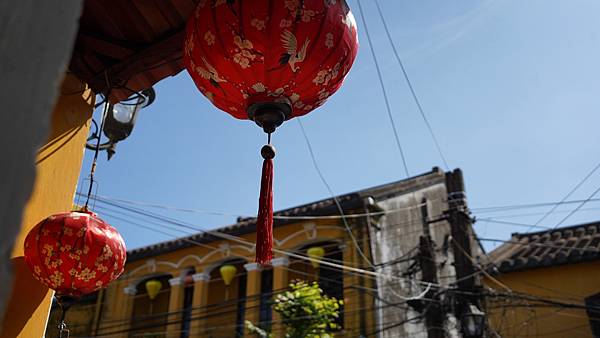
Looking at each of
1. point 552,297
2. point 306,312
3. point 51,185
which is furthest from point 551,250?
point 51,185

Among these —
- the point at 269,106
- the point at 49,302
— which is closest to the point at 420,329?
the point at 49,302

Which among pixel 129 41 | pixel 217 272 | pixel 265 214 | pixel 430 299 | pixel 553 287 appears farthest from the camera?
pixel 217 272

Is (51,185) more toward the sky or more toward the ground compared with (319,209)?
more toward the ground

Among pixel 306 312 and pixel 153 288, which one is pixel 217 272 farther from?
pixel 306 312

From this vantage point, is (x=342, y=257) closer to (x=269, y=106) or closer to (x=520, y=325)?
(x=520, y=325)

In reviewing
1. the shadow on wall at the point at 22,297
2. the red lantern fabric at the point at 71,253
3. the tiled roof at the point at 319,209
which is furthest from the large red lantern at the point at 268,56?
the tiled roof at the point at 319,209

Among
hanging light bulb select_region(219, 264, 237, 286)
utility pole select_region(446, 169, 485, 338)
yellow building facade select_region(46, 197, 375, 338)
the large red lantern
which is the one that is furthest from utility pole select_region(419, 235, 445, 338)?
the large red lantern

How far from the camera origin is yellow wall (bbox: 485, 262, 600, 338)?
1195 centimetres

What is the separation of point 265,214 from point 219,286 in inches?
512

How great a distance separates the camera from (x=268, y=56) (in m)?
2.23

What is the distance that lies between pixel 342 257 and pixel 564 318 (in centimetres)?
517

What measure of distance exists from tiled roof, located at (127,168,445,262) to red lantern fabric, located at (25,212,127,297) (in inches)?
395

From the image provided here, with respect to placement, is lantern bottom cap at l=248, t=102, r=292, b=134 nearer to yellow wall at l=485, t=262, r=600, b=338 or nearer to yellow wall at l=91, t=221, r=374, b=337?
yellow wall at l=91, t=221, r=374, b=337

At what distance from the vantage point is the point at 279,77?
230 cm
